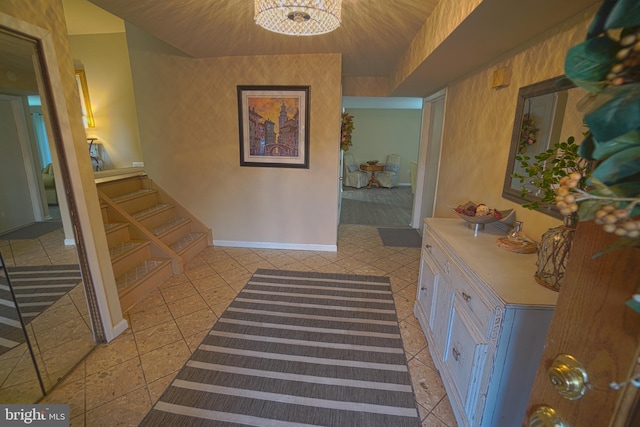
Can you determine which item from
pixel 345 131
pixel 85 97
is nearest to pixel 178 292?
pixel 345 131

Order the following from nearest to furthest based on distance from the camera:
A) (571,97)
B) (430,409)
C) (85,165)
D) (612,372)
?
(612,372)
(571,97)
(430,409)
(85,165)

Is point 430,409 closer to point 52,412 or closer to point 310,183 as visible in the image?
point 52,412

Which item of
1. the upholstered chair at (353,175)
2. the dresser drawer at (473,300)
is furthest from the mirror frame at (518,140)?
the upholstered chair at (353,175)

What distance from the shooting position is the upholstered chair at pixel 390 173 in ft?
29.2

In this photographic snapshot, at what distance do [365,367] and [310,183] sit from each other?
2.29 m

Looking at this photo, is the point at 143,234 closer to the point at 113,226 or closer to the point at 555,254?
the point at 113,226

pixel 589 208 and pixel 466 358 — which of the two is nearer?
pixel 589 208

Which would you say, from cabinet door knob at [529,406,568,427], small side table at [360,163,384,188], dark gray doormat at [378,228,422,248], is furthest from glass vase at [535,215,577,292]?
small side table at [360,163,384,188]

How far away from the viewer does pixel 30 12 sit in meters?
1.48

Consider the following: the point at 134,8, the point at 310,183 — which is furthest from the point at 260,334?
the point at 134,8

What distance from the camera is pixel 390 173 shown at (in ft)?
29.1

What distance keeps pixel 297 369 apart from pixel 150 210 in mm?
2789

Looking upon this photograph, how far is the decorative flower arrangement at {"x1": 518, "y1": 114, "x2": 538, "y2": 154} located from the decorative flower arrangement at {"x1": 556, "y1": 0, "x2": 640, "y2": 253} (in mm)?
1476

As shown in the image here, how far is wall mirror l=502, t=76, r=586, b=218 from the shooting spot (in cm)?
142
